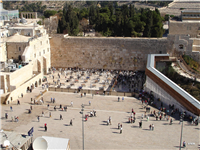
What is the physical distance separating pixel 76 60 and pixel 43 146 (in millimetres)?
25473

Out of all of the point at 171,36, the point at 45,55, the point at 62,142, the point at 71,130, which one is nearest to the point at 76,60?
the point at 45,55

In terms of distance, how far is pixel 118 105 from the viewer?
27047 millimetres

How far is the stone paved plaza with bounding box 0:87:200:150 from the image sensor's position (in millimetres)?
19672

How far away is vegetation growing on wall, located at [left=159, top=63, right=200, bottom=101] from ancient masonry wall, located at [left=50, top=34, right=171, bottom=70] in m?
5.21

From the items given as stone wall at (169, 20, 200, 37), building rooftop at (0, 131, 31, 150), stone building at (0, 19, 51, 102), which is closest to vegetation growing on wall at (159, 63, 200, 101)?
stone wall at (169, 20, 200, 37)

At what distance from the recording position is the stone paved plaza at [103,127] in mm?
19672

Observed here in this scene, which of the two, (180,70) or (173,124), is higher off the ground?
(180,70)

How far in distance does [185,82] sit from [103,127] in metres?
11.8

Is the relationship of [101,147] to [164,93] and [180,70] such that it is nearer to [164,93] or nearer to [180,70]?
[164,93]

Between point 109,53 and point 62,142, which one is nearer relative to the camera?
point 62,142

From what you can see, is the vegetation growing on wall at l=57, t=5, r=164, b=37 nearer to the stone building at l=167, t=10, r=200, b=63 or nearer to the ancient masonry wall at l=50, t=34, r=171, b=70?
the stone building at l=167, t=10, r=200, b=63

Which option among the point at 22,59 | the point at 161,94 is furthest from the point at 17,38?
the point at 161,94

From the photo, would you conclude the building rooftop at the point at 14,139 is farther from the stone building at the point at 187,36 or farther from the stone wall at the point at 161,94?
the stone building at the point at 187,36

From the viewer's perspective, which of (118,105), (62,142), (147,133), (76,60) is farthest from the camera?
(76,60)
